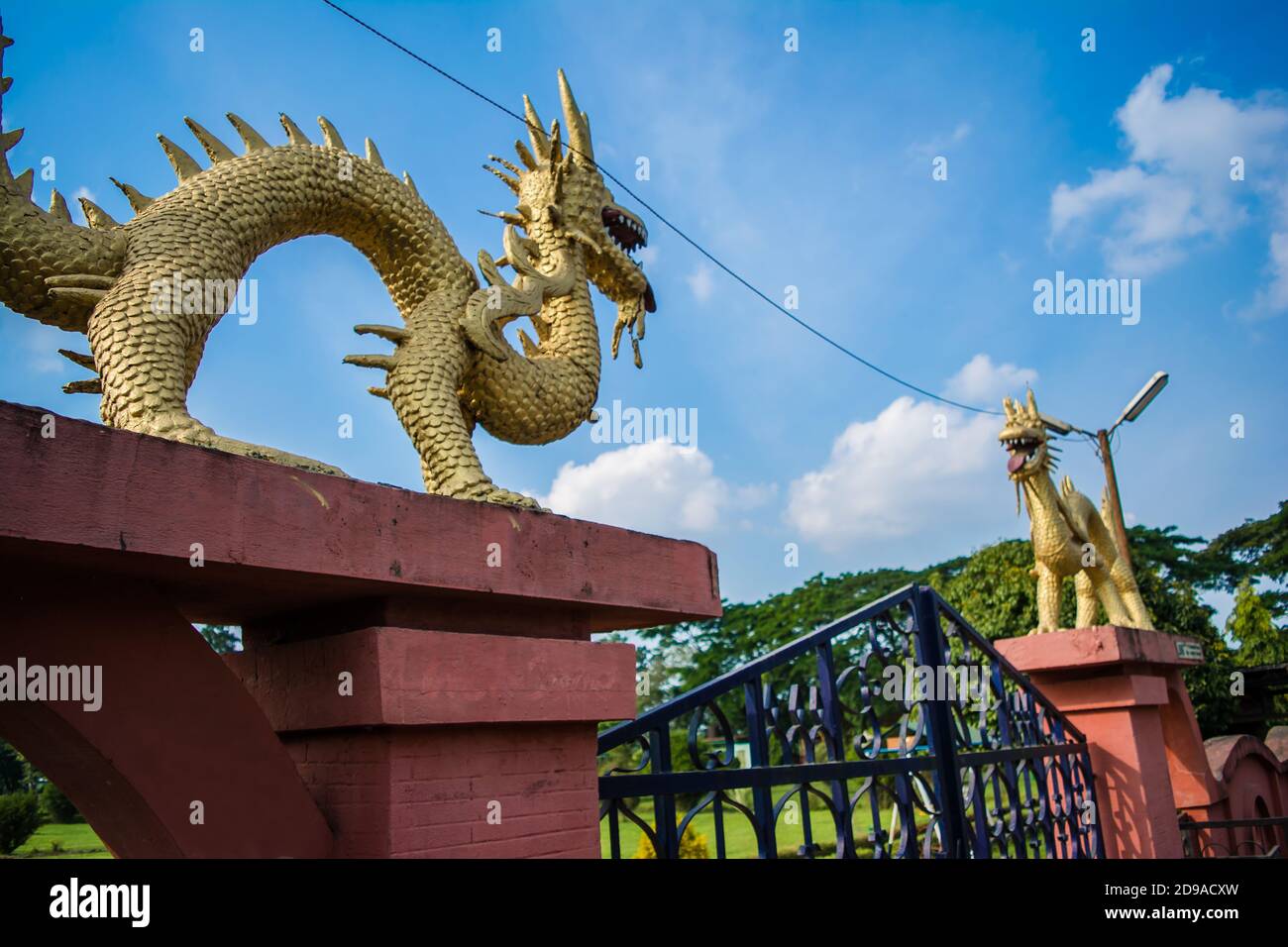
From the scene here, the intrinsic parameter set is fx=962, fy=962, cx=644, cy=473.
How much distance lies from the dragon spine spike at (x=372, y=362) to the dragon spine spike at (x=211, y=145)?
0.58 metres

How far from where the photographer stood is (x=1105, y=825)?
5191 mm

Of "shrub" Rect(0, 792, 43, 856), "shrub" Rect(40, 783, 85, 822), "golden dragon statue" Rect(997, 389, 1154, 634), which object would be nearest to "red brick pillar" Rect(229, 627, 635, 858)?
"golden dragon statue" Rect(997, 389, 1154, 634)

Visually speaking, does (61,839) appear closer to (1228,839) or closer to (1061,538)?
(1061,538)

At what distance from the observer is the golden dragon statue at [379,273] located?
2.04 m

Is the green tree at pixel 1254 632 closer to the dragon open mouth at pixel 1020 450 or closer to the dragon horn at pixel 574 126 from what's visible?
the dragon open mouth at pixel 1020 450

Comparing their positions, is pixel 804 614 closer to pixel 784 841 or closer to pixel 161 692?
pixel 784 841

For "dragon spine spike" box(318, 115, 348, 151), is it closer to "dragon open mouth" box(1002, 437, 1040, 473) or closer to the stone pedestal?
the stone pedestal

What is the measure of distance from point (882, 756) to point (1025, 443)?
3.19m

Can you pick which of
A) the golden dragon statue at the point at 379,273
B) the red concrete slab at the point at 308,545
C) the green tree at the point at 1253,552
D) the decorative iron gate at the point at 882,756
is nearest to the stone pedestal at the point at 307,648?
the red concrete slab at the point at 308,545

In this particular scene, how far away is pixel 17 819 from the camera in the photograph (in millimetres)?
9875

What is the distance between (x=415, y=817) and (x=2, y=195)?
1.58 meters

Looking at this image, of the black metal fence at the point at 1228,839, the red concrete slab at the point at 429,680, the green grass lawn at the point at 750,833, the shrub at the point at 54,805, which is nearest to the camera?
the red concrete slab at the point at 429,680

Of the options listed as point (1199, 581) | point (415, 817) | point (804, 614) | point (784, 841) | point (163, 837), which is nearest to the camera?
point (163, 837)
